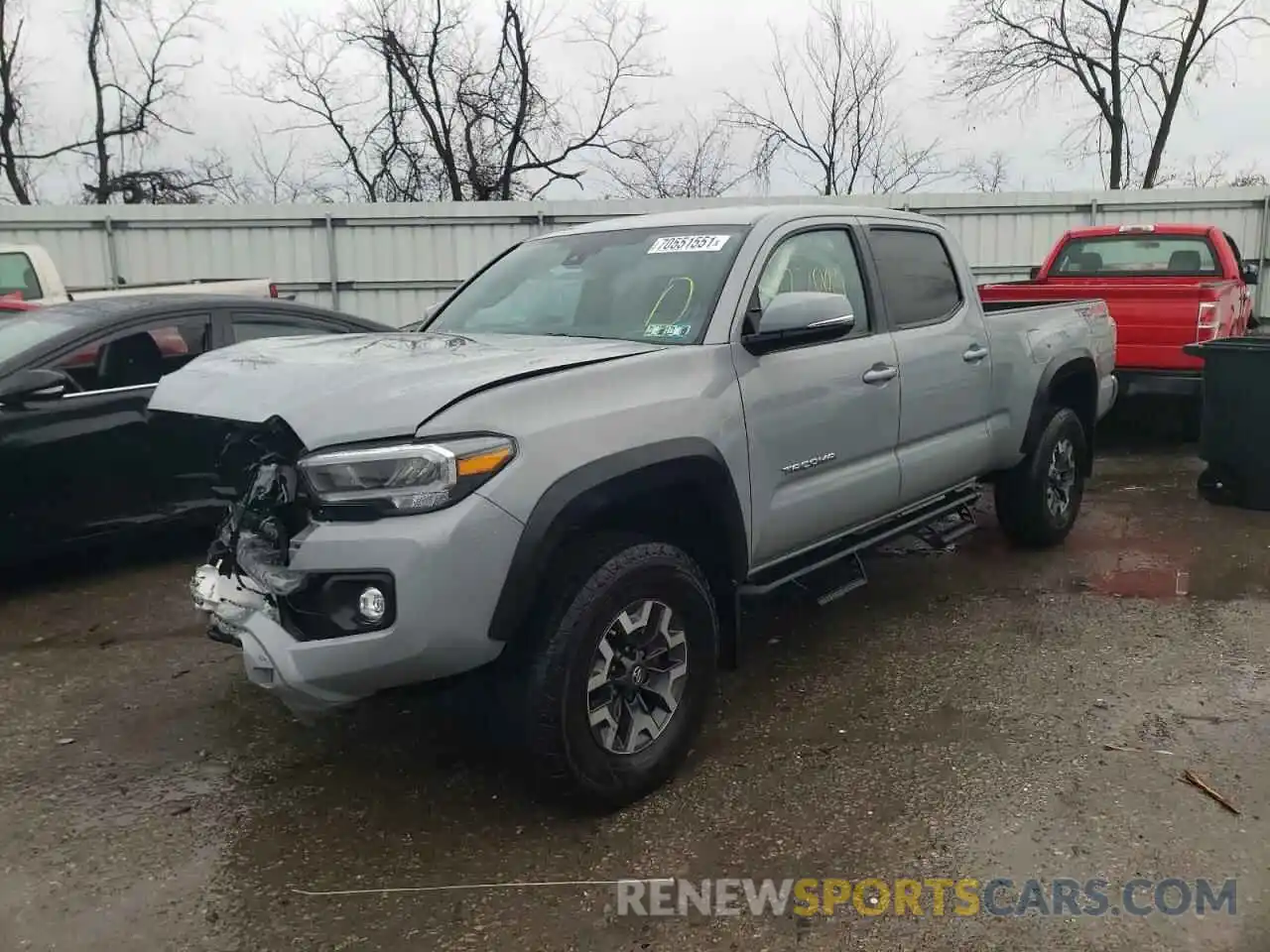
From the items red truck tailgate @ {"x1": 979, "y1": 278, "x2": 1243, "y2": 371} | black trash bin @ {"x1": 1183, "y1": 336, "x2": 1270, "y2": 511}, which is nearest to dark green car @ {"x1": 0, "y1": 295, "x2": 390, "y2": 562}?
red truck tailgate @ {"x1": 979, "y1": 278, "x2": 1243, "y2": 371}

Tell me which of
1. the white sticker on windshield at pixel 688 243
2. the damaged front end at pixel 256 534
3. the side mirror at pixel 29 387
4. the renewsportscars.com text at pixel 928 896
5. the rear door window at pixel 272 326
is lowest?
the renewsportscars.com text at pixel 928 896

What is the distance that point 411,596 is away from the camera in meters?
2.64

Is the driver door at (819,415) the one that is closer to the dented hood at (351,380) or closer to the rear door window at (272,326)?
the dented hood at (351,380)

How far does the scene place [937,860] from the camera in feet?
9.53

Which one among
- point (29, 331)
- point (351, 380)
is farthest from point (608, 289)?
point (29, 331)

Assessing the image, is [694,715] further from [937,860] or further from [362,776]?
[362,776]

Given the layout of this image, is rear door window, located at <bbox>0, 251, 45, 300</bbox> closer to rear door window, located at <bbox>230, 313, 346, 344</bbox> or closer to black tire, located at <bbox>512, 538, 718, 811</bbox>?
rear door window, located at <bbox>230, 313, 346, 344</bbox>

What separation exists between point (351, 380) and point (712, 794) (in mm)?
1731

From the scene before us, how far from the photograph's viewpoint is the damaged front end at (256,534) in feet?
9.37

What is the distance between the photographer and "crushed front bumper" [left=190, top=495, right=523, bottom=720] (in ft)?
8.68

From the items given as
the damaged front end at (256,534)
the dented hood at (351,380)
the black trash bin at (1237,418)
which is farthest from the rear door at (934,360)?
the black trash bin at (1237,418)

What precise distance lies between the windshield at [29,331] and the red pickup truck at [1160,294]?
6.50 m

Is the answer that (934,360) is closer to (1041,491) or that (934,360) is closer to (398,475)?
(1041,491)

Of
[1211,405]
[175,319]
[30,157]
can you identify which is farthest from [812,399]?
[30,157]
